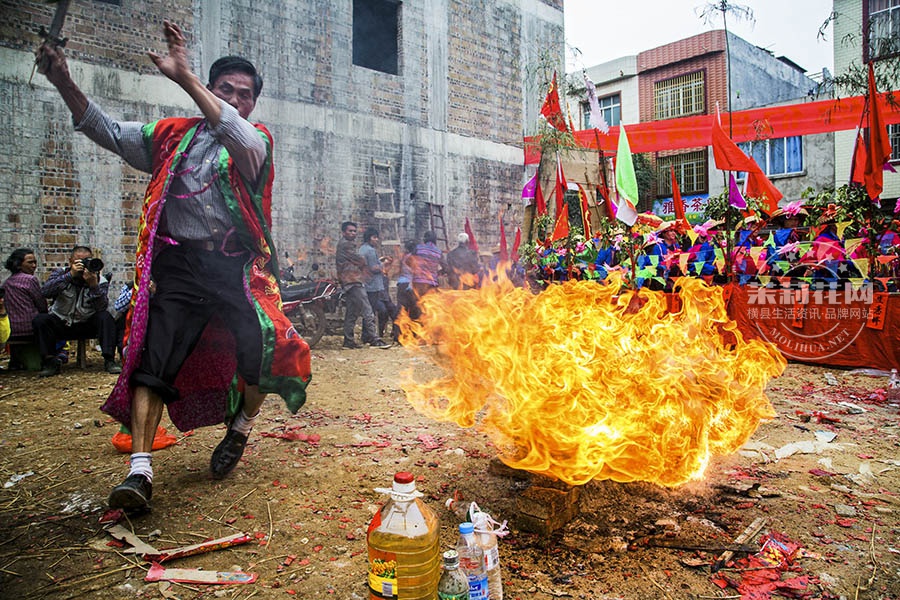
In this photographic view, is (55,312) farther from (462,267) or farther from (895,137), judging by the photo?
(895,137)

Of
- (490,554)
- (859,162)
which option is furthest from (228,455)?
(859,162)

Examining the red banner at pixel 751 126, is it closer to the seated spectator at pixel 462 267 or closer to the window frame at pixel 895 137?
the seated spectator at pixel 462 267

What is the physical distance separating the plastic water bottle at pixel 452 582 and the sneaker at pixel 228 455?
73.4 inches

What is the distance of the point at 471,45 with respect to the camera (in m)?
15.0

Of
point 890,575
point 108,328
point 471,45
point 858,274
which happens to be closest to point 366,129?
point 471,45

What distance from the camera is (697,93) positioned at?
2370 cm

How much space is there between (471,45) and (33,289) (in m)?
12.1

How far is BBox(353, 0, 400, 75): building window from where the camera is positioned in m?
13.9

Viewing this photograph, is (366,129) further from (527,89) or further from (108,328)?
(108,328)

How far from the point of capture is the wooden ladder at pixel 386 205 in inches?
527

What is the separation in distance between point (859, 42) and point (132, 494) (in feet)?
79.5

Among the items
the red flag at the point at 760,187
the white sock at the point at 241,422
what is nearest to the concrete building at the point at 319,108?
the red flag at the point at 760,187

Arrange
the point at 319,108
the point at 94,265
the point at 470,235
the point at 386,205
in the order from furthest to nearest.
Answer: the point at 470,235
the point at 386,205
the point at 319,108
the point at 94,265

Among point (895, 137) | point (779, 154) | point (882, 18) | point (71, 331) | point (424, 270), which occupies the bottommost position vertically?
point (71, 331)
